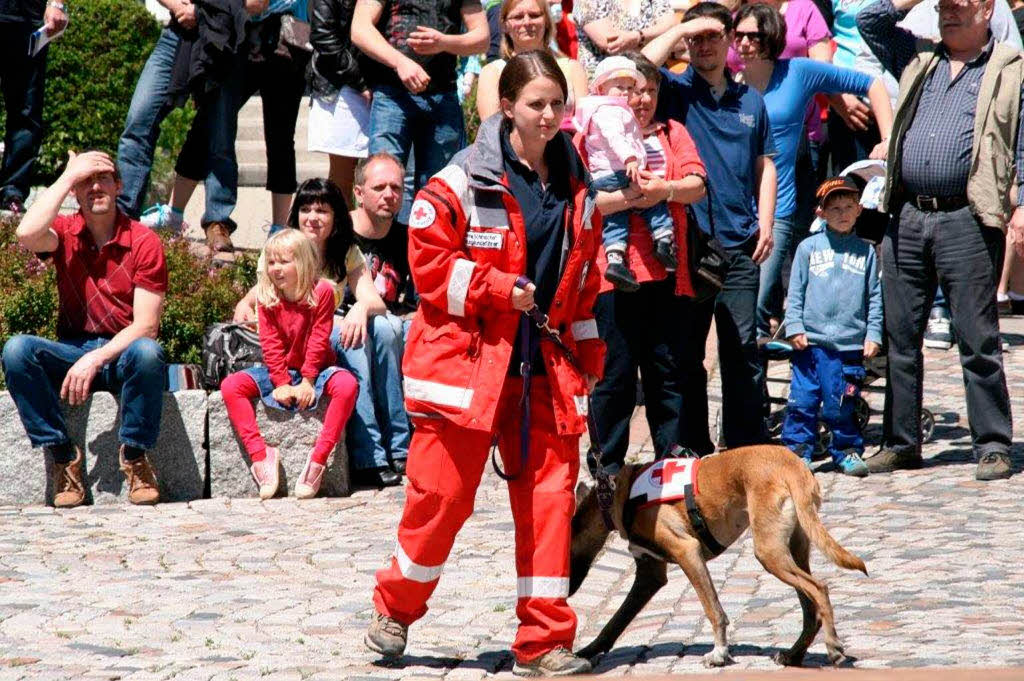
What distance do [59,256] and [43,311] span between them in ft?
2.88

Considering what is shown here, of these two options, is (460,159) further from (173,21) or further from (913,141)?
(173,21)

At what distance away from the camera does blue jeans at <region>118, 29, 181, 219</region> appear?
35.5 ft

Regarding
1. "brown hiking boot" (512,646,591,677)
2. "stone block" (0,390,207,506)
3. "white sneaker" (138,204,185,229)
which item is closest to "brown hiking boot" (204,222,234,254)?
"white sneaker" (138,204,185,229)

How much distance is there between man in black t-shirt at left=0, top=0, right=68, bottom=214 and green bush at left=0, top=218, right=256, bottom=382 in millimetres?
801

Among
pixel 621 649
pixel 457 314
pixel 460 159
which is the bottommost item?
pixel 621 649

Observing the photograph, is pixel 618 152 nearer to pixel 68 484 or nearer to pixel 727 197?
pixel 727 197

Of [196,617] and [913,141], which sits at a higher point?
[913,141]

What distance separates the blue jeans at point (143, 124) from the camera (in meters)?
10.8

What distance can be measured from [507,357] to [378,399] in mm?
3650

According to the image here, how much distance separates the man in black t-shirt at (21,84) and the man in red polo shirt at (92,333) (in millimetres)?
2804

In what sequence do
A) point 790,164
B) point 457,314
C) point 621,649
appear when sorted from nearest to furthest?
1. point 457,314
2. point 621,649
3. point 790,164

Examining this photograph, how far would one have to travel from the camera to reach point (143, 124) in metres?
10.9

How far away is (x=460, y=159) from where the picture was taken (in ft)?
19.4

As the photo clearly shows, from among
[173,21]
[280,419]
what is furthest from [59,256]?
[173,21]
